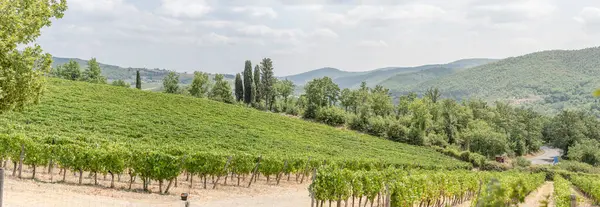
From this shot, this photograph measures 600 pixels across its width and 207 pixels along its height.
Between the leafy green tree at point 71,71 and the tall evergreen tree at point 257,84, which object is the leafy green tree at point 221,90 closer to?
the tall evergreen tree at point 257,84

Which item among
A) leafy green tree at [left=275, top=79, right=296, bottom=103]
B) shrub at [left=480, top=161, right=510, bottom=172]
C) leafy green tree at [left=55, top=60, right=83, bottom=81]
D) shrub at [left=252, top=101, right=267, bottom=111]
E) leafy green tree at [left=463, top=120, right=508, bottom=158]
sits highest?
leafy green tree at [left=55, top=60, right=83, bottom=81]

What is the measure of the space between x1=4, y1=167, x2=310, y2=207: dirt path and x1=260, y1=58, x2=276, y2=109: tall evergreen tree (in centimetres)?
7808

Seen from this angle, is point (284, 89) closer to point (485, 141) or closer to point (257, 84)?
point (257, 84)

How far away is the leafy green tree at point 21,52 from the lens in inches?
615

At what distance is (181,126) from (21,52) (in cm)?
3555

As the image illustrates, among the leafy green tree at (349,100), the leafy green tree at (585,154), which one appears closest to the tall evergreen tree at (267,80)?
the leafy green tree at (349,100)

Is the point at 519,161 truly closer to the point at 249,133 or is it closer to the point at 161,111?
the point at 249,133

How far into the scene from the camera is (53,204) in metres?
16.3

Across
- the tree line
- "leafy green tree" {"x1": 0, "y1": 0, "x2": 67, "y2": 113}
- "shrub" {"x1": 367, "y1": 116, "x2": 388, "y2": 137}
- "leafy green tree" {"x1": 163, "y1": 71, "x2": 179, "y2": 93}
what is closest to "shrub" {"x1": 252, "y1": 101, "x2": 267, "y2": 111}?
the tree line

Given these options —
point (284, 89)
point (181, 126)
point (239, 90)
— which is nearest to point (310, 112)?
point (239, 90)

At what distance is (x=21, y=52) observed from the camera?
669 inches

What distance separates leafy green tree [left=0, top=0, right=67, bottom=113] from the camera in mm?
15617

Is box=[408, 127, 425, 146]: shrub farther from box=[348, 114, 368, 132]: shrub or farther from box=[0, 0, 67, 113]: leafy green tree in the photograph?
box=[0, 0, 67, 113]: leafy green tree

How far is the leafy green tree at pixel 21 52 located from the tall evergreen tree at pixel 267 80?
87952 millimetres
